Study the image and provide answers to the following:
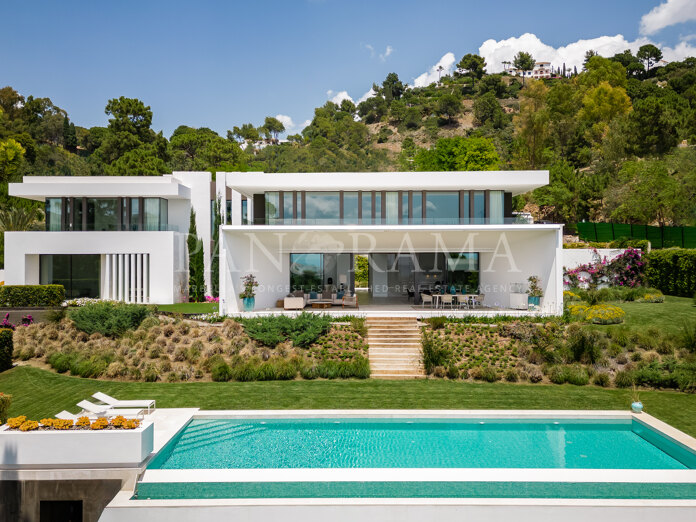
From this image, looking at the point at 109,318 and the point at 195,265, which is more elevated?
the point at 195,265

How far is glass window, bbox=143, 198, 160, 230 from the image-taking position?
2377 centimetres

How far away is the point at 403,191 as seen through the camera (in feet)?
66.5

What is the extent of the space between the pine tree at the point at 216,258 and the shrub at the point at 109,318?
8227 millimetres

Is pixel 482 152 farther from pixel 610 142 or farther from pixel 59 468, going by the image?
pixel 59 468

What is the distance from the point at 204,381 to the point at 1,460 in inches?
226

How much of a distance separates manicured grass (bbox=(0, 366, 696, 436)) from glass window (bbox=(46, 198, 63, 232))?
1250 centimetres

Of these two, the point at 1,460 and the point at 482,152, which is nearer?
the point at 1,460

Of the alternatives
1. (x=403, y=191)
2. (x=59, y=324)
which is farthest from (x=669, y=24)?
(x=59, y=324)

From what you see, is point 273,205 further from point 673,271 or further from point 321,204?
point 673,271

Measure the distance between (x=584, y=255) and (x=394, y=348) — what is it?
15.0 metres

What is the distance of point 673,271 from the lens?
2228 centimetres

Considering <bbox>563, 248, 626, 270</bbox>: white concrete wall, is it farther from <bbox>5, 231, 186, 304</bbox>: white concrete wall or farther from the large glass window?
the large glass window

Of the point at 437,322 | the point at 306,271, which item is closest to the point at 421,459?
the point at 437,322

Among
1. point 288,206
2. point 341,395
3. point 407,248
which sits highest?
point 288,206
